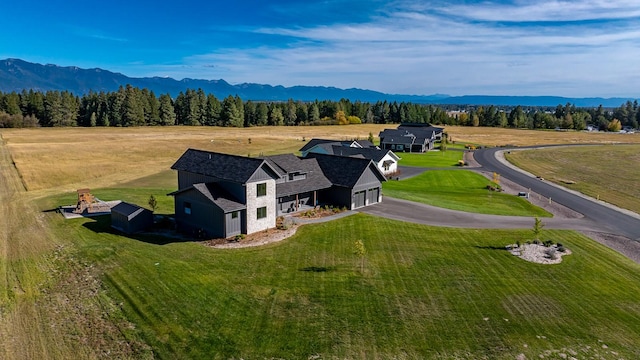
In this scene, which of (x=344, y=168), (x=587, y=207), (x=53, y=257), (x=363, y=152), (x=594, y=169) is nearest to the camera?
(x=53, y=257)

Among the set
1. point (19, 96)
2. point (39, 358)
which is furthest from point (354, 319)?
point (19, 96)

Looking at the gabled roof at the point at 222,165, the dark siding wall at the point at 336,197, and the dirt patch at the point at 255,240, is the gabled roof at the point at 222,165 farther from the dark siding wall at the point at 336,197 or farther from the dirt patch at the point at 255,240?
the dark siding wall at the point at 336,197

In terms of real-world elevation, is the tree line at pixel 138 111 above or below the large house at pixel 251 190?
above

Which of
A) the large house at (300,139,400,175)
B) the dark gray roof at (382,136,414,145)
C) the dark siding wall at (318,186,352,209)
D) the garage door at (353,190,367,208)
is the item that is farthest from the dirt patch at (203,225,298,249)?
the dark gray roof at (382,136,414,145)

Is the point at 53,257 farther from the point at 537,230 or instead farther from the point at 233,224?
the point at 537,230

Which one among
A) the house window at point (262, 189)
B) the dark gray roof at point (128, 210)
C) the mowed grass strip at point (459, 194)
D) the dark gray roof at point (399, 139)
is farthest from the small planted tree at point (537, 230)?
the dark gray roof at point (399, 139)

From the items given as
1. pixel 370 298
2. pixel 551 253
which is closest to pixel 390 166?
pixel 551 253
